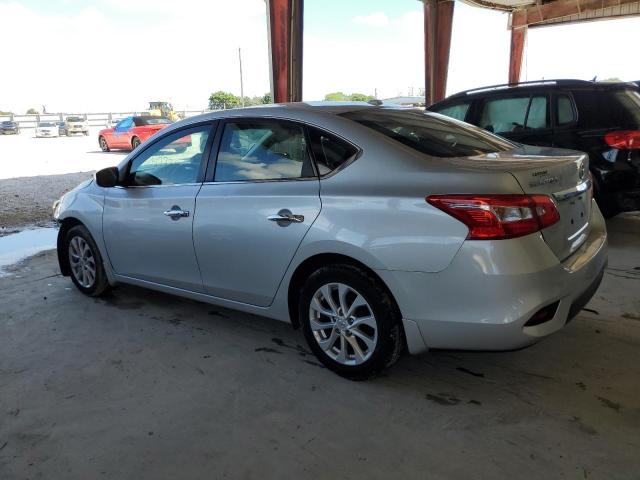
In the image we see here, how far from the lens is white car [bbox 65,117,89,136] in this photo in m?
34.0

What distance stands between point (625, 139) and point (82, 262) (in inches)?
205

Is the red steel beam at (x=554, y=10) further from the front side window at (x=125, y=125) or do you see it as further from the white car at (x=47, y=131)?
the white car at (x=47, y=131)

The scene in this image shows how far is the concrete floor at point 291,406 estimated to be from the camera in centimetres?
224

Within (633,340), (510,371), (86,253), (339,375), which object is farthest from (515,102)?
(86,253)

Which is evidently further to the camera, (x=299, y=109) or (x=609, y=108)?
(x=609, y=108)

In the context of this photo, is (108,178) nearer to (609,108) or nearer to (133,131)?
Result: (609,108)

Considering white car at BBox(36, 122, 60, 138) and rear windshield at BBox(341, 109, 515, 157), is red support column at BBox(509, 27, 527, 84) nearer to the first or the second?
rear windshield at BBox(341, 109, 515, 157)

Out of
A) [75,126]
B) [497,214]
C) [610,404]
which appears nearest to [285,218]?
[497,214]

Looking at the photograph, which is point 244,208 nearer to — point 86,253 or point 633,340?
point 86,253

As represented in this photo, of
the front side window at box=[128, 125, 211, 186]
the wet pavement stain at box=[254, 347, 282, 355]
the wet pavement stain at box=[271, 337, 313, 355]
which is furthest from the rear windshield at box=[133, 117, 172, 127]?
the wet pavement stain at box=[254, 347, 282, 355]

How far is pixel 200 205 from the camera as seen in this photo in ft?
11.1

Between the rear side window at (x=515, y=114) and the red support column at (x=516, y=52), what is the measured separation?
22582mm

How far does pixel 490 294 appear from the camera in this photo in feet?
7.66

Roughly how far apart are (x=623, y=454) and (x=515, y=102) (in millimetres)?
4592
